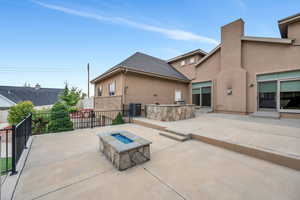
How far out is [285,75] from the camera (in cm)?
731

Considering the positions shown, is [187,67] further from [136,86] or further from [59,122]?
[59,122]

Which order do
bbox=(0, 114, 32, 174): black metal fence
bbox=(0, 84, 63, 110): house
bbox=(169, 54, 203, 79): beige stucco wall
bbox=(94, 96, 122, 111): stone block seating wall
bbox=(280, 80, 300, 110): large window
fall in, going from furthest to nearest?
bbox=(0, 84, 63, 110): house → bbox=(169, 54, 203, 79): beige stucco wall → bbox=(94, 96, 122, 111): stone block seating wall → bbox=(280, 80, 300, 110): large window → bbox=(0, 114, 32, 174): black metal fence

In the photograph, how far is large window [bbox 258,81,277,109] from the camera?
25.3 ft

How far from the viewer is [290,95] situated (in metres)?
7.17

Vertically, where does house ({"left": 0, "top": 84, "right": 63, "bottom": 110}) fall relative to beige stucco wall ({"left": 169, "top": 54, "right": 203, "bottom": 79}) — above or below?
below

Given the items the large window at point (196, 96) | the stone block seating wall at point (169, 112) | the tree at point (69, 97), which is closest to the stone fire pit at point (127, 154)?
the stone block seating wall at point (169, 112)

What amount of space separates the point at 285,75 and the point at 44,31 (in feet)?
57.5

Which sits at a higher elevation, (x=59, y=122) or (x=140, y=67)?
(x=140, y=67)

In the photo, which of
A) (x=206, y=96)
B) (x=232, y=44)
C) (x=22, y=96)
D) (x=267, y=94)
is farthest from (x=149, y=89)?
(x=22, y=96)

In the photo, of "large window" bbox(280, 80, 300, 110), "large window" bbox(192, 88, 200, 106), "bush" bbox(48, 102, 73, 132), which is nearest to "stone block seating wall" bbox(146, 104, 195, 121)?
"large window" bbox(192, 88, 200, 106)

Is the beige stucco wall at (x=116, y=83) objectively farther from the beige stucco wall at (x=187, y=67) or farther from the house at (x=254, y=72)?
the house at (x=254, y=72)

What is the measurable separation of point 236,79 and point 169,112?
6207mm

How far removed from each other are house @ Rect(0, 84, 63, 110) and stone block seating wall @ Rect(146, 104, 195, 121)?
22.5 meters

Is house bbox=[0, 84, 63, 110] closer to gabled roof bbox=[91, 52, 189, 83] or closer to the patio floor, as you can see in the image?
gabled roof bbox=[91, 52, 189, 83]
